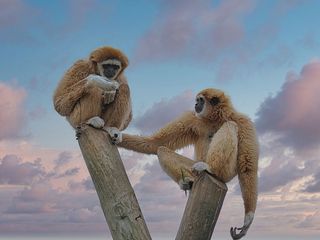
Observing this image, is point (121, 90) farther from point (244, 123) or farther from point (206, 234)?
point (206, 234)

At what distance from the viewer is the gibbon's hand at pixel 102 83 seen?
5.98 metres

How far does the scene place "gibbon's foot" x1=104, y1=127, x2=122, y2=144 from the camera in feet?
19.0

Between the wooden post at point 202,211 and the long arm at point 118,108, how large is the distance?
5.29 ft

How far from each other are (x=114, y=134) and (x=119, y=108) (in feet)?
1.77

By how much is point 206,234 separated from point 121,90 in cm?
233

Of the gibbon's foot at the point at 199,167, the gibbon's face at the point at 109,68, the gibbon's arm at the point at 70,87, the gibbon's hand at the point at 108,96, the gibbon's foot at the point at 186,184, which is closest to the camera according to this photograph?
the gibbon's foot at the point at 199,167

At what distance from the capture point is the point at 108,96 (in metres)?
6.11

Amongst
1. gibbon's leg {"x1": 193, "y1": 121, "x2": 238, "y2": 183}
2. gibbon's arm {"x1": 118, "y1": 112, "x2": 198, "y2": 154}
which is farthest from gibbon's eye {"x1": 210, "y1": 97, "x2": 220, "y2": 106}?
gibbon's leg {"x1": 193, "y1": 121, "x2": 238, "y2": 183}

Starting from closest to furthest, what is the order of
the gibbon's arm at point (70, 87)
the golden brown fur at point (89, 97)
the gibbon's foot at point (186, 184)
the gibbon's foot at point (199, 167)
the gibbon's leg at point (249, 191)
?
the gibbon's foot at point (199, 167) < the gibbon's foot at point (186, 184) < the gibbon's leg at point (249, 191) < the golden brown fur at point (89, 97) < the gibbon's arm at point (70, 87)

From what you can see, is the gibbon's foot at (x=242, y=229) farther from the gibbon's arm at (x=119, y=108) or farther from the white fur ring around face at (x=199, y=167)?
the gibbon's arm at (x=119, y=108)

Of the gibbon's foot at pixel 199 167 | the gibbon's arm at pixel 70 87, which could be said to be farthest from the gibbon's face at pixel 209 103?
the gibbon's arm at pixel 70 87

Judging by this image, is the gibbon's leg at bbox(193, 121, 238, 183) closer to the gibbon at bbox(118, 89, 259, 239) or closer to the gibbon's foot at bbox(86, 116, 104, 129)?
the gibbon at bbox(118, 89, 259, 239)

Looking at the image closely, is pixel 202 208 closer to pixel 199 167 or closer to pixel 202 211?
pixel 202 211

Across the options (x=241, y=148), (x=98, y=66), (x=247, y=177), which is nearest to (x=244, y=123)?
(x=241, y=148)
